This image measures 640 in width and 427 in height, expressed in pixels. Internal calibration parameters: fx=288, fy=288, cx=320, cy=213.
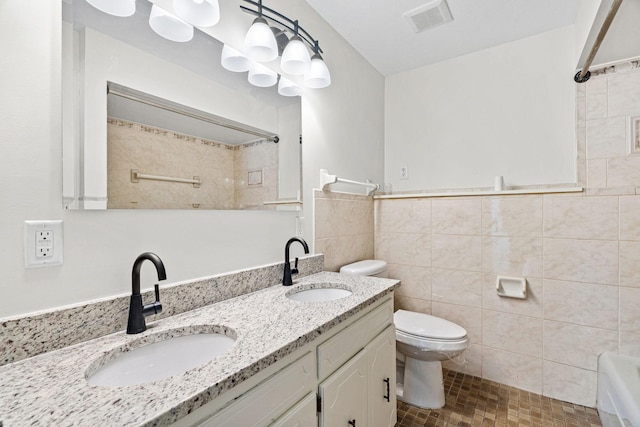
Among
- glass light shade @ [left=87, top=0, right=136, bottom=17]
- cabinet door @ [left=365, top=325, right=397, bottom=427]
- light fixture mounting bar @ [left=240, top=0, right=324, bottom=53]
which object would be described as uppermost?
light fixture mounting bar @ [left=240, top=0, right=324, bottom=53]

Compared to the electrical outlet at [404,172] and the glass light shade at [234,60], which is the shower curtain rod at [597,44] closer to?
the electrical outlet at [404,172]

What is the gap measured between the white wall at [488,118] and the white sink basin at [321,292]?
1348 mm

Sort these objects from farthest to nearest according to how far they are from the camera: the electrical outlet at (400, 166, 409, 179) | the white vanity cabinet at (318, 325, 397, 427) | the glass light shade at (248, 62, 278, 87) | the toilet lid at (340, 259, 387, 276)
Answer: the electrical outlet at (400, 166, 409, 179) → the toilet lid at (340, 259, 387, 276) → the glass light shade at (248, 62, 278, 87) → the white vanity cabinet at (318, 325, 397, 427)

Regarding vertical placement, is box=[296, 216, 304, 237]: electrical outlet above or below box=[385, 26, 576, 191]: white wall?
below

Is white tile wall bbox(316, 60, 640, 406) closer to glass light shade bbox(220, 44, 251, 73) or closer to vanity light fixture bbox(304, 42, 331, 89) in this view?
vanity light fixture bbox(304, 42, 331, 89)

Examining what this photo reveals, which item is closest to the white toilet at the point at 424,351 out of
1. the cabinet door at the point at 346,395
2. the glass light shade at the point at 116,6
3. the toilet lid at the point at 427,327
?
the toilet lid at the point at 427,327

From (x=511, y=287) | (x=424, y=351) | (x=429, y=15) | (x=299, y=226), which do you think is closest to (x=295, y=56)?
(x=299, y=226)

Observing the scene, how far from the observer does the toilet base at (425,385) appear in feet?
5.65

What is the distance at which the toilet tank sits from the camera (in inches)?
72.3

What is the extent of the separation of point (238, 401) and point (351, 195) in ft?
5.19

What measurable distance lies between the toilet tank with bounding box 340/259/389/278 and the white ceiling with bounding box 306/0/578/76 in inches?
62.5

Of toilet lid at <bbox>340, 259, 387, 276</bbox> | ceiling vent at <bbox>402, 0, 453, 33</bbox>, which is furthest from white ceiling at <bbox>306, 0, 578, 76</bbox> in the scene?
toilet lid at <bbox>340, 259, 387, 276</bbox>

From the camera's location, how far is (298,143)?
165 centimetres

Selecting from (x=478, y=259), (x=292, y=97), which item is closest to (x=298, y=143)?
(x=292, y=97)
